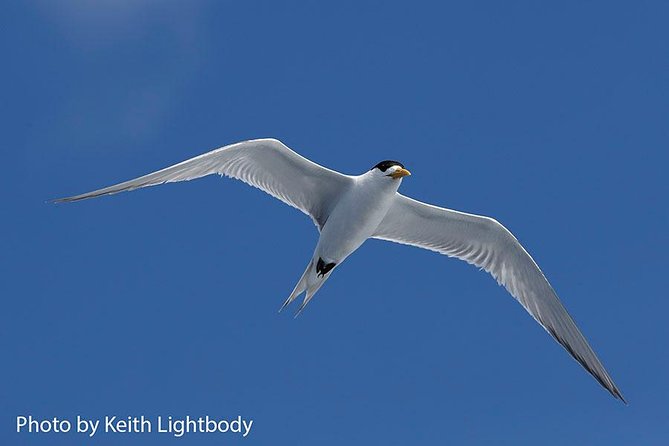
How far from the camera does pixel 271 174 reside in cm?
1209

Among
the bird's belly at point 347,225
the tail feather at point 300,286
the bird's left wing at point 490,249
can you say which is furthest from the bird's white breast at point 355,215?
the bird's left wing at point 490,249

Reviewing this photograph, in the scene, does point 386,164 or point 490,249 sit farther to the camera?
point 490,249

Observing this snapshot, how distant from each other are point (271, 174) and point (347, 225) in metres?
1.40

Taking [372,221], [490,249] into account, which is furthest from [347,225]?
[490,249]

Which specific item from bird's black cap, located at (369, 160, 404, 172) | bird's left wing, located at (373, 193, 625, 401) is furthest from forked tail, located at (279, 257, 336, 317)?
bird's black cap, located at (369, 160, 404, 172)

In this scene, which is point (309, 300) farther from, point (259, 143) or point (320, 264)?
point (259, 143)

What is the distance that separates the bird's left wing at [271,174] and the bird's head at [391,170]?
0.54 metres

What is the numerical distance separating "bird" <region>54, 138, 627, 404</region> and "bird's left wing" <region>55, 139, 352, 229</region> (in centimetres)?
1

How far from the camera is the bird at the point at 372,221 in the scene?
11.6 m

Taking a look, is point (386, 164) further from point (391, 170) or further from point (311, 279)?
point (311, 279)

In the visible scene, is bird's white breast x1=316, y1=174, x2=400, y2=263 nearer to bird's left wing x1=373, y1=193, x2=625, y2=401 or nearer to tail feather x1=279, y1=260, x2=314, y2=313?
tail feather x1=279, y1=260, x2=314, y2=313

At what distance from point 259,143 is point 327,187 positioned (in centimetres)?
143

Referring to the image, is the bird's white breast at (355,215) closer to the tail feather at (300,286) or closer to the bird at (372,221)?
the bird at (372,221)

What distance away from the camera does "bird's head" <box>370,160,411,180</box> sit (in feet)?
38.2
